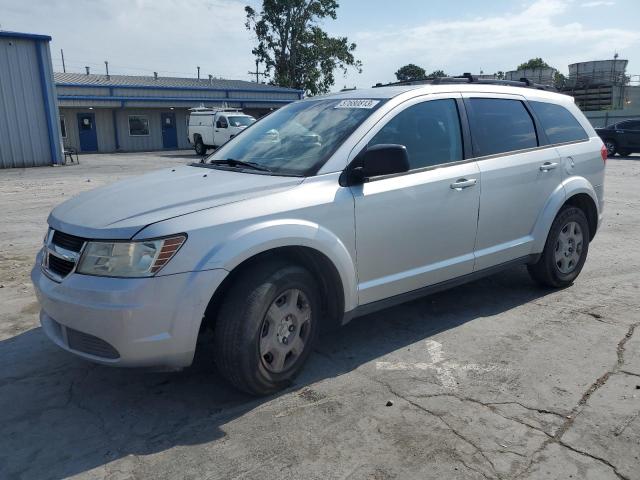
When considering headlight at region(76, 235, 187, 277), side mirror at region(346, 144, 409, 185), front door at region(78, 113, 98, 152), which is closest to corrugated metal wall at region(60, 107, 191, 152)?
front door at region(78, 113, 98, 152)

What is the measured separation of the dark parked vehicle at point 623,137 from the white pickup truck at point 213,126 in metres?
15.0

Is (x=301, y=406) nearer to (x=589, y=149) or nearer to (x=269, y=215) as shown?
(x=269, y=215)

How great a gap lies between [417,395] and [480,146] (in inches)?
84.3

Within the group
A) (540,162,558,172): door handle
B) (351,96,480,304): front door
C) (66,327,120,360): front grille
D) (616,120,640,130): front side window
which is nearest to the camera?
(66,327,120,360): front grille

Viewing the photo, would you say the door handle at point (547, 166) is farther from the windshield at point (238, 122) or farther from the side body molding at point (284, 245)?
the windshield at point (238, 122)

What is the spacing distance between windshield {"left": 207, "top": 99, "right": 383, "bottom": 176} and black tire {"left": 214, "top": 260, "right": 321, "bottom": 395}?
0.73 meters

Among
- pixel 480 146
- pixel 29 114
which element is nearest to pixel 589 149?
pixel 480 146

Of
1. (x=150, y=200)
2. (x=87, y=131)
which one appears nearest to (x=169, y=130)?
(x=87, y=131)

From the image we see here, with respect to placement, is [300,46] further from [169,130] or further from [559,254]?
[559,254]

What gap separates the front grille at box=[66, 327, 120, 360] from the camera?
2877mm

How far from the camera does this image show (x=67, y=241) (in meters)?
3.11

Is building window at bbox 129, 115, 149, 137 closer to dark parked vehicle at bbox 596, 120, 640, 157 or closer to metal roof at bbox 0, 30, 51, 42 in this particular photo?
metal roof at bbox 0, 30, 51, 42

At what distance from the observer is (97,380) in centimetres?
354

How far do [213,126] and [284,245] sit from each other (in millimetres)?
23253
